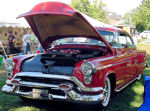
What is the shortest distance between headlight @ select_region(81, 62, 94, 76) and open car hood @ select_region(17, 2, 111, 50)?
0.78 meters

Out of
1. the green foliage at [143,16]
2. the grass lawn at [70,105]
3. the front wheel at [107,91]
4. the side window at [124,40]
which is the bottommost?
the grass lawn at [70,105]

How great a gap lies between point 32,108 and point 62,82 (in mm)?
956

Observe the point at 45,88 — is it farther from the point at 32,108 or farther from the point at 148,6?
the point at 148,6

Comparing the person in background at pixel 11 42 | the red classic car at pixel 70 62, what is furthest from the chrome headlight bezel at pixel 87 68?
the person in background at pixel 11 42

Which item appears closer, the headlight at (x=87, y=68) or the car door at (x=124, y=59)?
the headlight at (x=87, y=68)

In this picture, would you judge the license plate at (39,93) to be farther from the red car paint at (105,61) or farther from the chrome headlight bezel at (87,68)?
the chrome headlight bezel at (87,68)

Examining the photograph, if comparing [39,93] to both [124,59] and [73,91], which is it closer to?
[73,91]

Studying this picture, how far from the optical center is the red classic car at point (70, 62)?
10.9 ft

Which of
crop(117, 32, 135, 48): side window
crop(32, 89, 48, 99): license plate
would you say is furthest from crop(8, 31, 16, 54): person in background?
crop(32, 89, 48, 99): license plate

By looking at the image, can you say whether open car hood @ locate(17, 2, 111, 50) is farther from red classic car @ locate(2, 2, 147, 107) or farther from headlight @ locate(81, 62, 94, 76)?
headlight @ locate(81, 62, 94, 76)

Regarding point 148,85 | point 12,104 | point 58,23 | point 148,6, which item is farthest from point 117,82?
point 148,6

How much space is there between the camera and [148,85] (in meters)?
3.86

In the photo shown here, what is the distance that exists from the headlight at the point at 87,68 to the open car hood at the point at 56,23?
2.57 feet

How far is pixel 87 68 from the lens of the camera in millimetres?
3320
